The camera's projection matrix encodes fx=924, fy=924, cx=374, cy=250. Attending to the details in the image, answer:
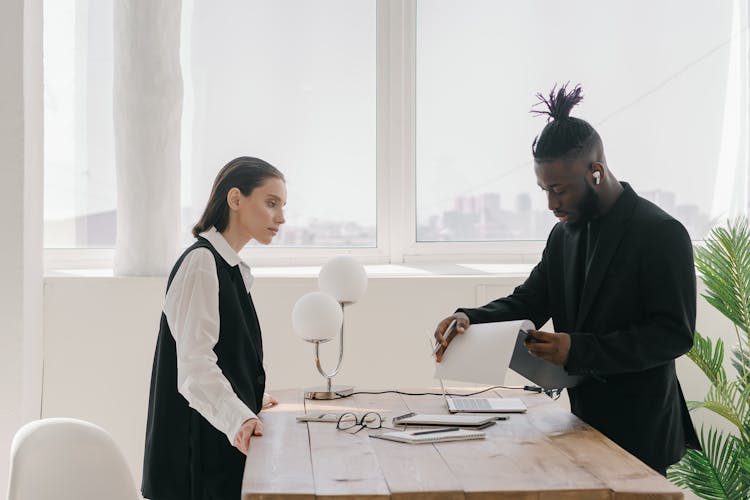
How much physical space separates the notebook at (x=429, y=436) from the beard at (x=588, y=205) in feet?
2.12

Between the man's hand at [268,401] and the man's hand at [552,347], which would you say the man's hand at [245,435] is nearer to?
the man's hand at [268,401]

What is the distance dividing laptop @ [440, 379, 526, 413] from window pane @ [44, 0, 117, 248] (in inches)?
84.3

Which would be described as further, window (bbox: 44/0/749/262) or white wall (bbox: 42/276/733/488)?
window (bbox: 44/0/749/262)

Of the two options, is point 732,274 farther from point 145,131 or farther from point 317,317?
point 145,131

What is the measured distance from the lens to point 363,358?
384cm

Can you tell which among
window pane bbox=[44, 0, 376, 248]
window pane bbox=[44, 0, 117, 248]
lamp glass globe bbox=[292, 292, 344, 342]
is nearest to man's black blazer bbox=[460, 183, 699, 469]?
lamp glass globe bbox=[292, 292, 344, 342]

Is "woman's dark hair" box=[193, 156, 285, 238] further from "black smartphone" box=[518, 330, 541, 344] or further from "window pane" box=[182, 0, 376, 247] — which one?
"window pane" box=[182, 0, 376, 247]

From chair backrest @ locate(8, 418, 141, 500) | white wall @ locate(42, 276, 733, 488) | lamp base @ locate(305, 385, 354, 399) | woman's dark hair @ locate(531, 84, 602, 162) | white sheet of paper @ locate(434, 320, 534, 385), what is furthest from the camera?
white wall @ locate(42, 276, 733, 488)

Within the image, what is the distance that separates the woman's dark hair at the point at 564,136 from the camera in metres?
2.43

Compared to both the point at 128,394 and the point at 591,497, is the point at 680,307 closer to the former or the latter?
the point at 591,497

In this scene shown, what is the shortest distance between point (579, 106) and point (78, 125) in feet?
7.56

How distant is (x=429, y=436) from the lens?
2.20m

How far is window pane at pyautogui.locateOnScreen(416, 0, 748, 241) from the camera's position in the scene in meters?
4.34

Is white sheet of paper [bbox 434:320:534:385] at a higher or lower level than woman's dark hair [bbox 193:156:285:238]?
lower
